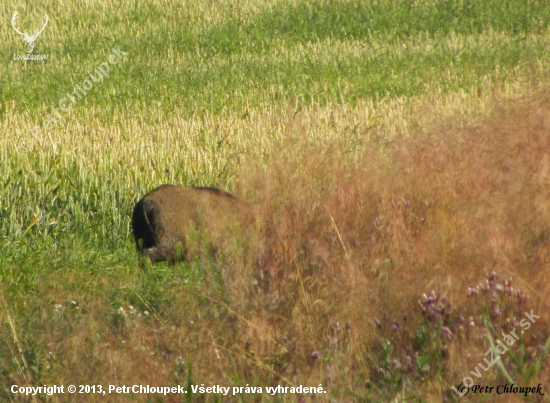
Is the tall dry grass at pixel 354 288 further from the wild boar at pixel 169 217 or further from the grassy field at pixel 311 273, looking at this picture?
the wild boar at pixel 169 217

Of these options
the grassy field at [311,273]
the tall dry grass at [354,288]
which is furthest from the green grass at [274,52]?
the tall dry grass at [354,288]

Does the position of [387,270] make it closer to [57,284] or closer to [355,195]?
[355,195]

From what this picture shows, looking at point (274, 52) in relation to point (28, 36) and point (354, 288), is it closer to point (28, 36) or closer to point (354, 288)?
point (28, 36)

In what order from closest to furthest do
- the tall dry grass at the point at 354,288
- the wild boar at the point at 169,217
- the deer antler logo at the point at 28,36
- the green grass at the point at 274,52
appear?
the tall dry grass at the point at 354,288
the wild boar at the point at 169,217
the green grass at the point at 274,52
the deer antler logo at the point at 28,36

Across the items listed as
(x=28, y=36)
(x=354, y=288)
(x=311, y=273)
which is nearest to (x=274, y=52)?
(x=28, y=36)

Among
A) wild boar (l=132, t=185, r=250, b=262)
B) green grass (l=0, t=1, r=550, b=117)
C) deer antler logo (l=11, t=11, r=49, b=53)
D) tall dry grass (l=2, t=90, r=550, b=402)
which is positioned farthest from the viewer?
deer antler logo (l=11, t=11, r=49, b=53)

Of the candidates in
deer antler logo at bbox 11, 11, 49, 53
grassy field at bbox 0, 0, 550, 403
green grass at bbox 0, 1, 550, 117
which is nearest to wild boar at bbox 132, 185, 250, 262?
grassy field at bbox 0, 0, 550, 403

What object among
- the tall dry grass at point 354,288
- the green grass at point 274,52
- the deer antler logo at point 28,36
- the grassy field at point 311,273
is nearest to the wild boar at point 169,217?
the grassy field at point 311,273

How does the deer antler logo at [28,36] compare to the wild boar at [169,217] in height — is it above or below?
above

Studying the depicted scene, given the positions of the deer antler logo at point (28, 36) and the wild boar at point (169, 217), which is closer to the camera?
the wild boar at point (169, 217)

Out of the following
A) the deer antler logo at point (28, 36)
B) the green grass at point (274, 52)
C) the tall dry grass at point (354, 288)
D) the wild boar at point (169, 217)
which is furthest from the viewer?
the deer antler logo at point (28, 36)

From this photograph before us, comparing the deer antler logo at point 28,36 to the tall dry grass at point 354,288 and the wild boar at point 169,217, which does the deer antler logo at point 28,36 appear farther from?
the tall dry grass at point 354,288

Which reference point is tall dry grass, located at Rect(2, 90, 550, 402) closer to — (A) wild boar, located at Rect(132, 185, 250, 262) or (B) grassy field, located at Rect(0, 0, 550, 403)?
(B) grassy field, located at Rect(0, 0, 550, 403)

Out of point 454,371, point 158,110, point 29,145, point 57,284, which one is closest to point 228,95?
point 158,110
